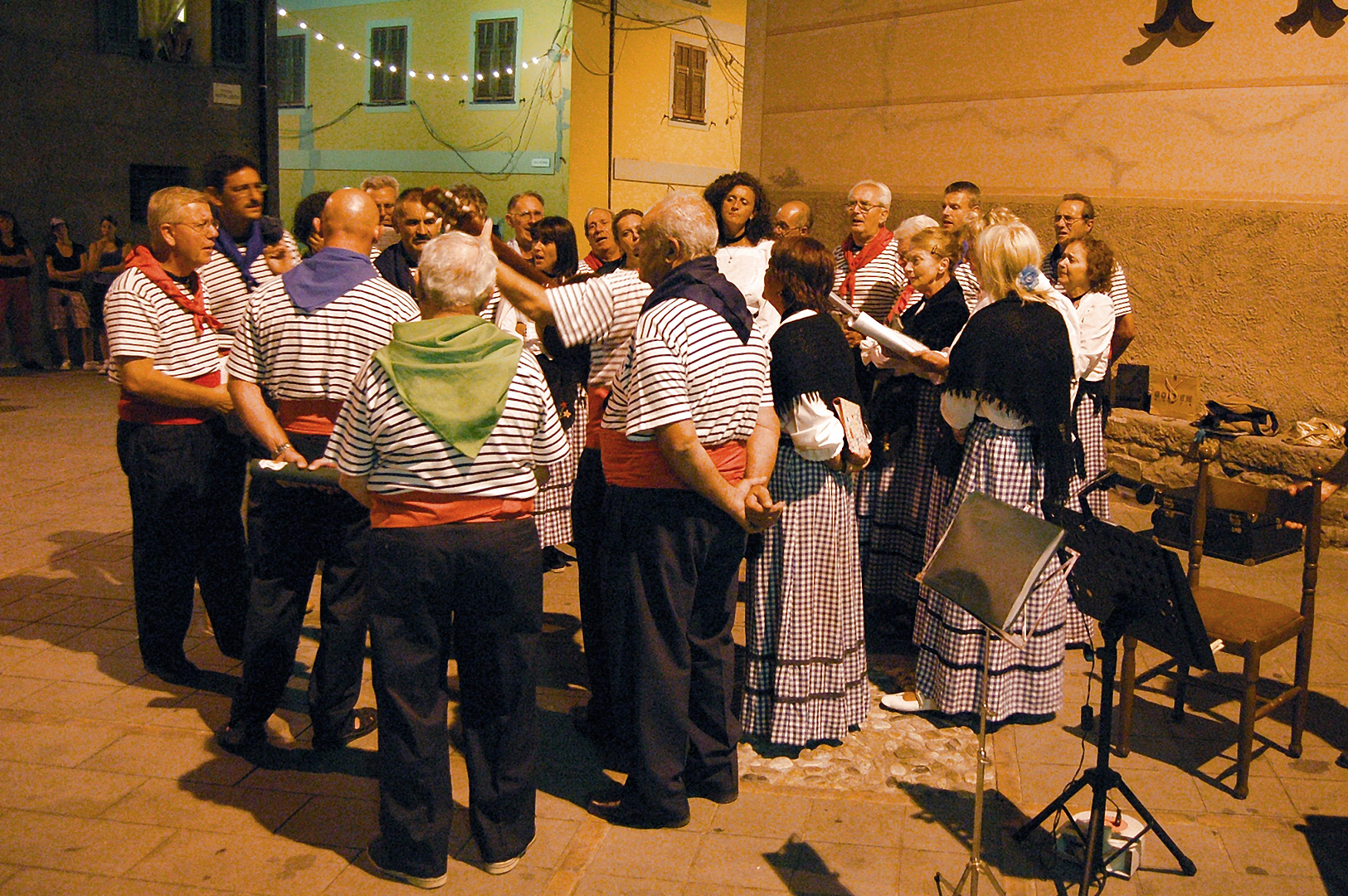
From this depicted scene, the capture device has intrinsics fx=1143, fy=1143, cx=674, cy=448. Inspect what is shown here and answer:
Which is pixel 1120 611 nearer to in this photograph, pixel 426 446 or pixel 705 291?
pixel 705 291

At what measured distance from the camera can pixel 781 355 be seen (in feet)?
13.5

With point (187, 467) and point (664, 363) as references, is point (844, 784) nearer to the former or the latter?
point (664, 363)

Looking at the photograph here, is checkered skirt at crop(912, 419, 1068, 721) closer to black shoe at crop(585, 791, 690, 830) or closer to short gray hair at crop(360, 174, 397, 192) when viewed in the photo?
black shoe at crop(585, 791, 690, 830)

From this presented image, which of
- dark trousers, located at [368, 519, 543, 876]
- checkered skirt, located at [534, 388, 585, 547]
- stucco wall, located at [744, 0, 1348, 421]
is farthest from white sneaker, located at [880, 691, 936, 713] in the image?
stucco wall, located at [744, 0, 1348, 421]

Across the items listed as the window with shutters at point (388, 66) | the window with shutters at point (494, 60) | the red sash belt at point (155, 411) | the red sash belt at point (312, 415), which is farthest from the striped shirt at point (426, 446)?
the window with shutters at point (388, 66)

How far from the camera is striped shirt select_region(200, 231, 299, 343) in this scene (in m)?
4.80

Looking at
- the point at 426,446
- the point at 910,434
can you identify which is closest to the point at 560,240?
the point at 910,434

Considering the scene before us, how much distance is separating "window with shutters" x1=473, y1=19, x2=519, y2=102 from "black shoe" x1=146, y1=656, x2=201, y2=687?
2250 centimetres

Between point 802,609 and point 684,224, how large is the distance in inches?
61.6

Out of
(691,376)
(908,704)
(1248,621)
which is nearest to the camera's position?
(691,376)

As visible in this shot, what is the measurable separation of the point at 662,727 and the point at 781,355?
136 cm

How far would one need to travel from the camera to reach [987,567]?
304 centimetres

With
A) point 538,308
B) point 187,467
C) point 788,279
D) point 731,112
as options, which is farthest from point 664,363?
point 731,112

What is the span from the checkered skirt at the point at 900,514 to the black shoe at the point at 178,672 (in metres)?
3.02
